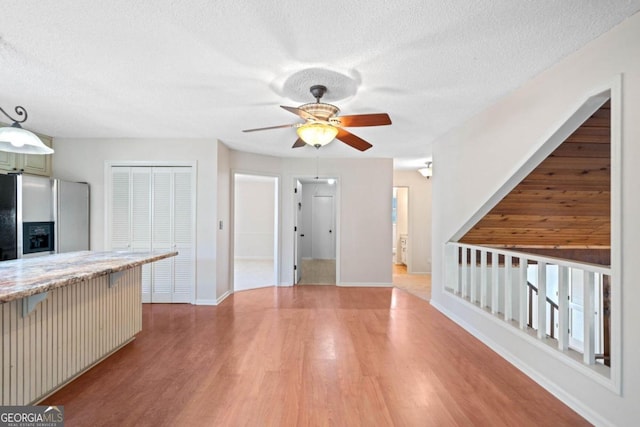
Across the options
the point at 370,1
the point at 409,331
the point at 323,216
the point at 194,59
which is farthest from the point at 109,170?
the point at 323,216

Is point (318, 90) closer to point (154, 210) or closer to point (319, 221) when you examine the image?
point (154, 210)

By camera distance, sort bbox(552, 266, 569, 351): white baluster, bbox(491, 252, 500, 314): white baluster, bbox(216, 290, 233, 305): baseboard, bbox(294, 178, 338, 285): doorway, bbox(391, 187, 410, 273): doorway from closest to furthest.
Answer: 1. bbox(552, 266, 569, 351): white baluster
2. bbox(491, 252, 500, 314): white baluster
3. bbox(216, 290, 233, 305): baseboard
4. bbox(391, 187, 410, 273): doorway
5. bbox(294, 178, 338, 285): doorway

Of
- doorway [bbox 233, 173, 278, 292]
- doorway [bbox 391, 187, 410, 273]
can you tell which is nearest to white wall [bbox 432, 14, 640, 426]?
doorway [bbox 391, 187, 410, 273]

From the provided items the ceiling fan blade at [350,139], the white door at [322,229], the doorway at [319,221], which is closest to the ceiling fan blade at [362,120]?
the ceiling fan blade at [350,139]

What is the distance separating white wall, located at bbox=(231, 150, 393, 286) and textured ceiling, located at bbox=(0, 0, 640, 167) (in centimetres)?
215

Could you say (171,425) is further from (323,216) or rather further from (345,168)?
(323,216)

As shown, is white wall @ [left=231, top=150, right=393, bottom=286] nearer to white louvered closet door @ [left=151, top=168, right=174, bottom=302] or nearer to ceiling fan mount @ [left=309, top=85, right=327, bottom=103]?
white louvered closet door @ [left=151, top=168, right=174, bottom=302]

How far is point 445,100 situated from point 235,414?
2.94 meters

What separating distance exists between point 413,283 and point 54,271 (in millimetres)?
5144

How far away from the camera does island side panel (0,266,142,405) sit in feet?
5.50

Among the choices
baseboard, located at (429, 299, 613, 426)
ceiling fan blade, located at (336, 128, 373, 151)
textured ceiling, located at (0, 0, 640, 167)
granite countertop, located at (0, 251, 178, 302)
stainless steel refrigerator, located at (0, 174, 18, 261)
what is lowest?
baseboard, located at (429, 299, 613, 426)

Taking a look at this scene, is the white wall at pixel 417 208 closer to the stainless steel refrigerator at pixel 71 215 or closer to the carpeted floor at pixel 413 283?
the carpeted floor at pixel 413 283

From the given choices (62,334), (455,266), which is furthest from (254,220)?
(62,334)

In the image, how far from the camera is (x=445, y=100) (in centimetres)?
264
